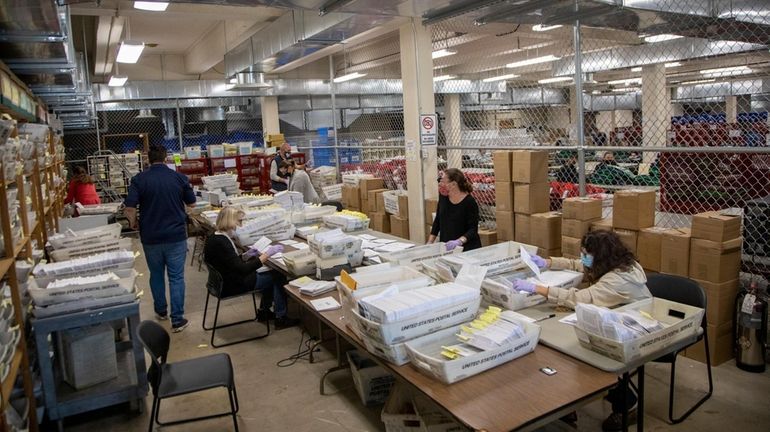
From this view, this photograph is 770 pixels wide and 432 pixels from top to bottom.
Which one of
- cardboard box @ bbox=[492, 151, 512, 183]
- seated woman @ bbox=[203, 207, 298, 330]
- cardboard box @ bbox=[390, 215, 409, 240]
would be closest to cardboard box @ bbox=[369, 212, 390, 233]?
cardboard box @ bbox=[390, 215, 409, 240]

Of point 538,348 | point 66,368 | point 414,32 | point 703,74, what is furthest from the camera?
point 703,74

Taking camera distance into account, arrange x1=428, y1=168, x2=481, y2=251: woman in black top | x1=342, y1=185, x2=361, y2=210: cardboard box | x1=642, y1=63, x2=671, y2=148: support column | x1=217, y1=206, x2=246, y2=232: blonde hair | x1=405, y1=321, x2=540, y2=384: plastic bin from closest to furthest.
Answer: x1=405, y1=321, x2=540, y2=384: plastic bin → x1=428, y1=168, x2=481, y2=251: woman in black top → x1=217, y1=206, x2=246, y2=232: blonde hair → x1=342, y1=185, x2=361, y2=210: cardboard box → x1=642, y1=63, x2=671, y2=148: support column

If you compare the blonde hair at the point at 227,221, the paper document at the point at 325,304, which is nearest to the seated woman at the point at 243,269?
the blonde hair at the point at 227,221

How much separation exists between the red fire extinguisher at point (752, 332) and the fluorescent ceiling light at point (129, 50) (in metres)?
6.71

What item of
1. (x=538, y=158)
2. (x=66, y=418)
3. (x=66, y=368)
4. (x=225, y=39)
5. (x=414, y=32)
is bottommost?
(x=66, y=418)

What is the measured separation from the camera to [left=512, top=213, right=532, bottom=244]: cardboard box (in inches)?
201

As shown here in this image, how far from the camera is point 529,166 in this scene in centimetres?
498

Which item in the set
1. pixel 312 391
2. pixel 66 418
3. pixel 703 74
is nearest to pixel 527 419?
pixel 312 391

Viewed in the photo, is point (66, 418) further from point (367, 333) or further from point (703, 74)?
point (703, 74)

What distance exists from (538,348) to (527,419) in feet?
2.03

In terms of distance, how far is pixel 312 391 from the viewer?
149 inches

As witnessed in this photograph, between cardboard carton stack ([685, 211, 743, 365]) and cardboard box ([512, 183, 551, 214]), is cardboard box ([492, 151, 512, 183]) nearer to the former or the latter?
cardboard box ([512, 183, 551, 214])

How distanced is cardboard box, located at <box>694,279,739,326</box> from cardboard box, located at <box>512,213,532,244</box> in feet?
5.09

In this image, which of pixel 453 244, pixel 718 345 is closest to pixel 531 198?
pixel 453 244
